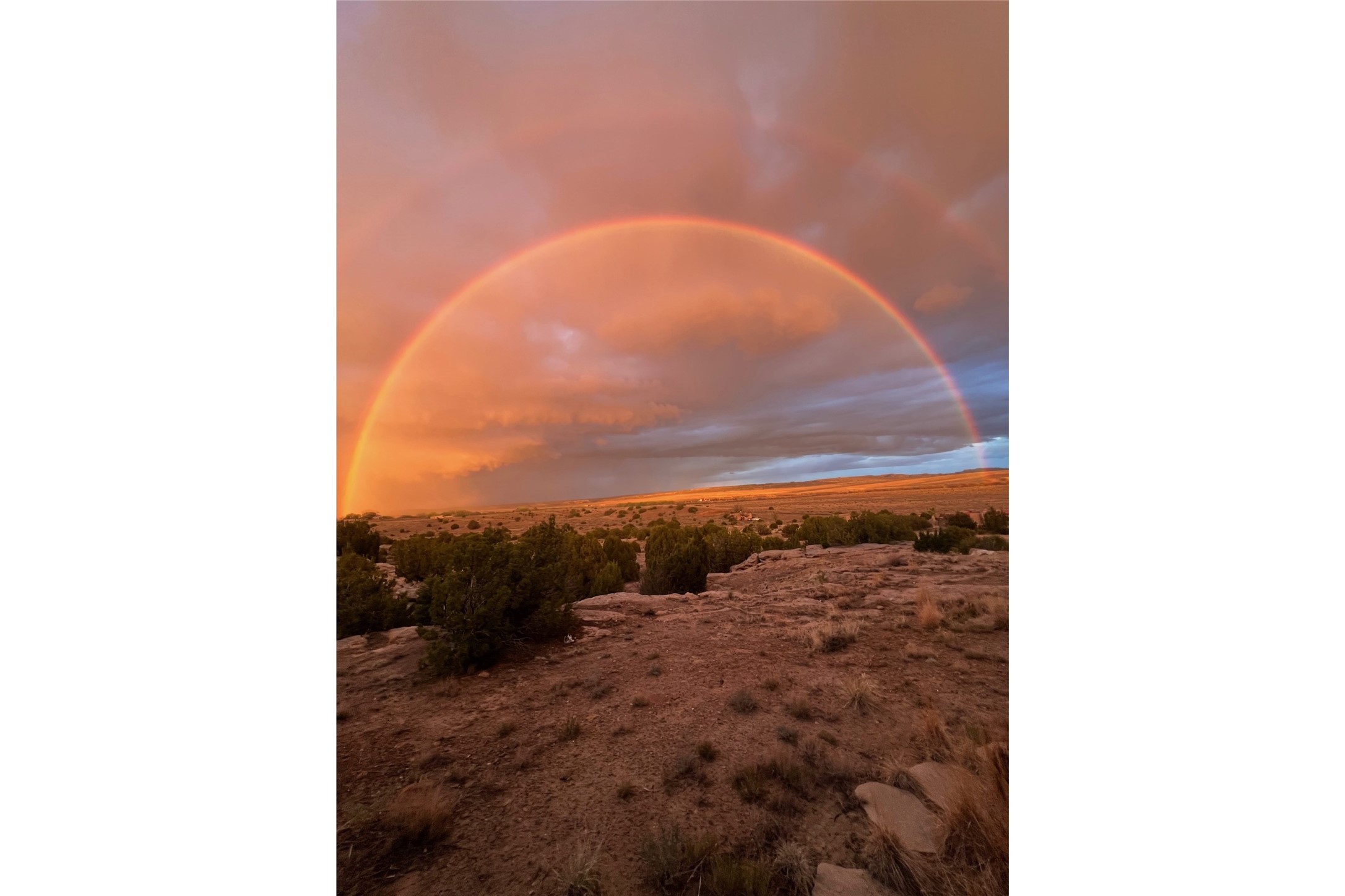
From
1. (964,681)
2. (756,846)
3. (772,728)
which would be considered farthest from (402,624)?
(964,681)

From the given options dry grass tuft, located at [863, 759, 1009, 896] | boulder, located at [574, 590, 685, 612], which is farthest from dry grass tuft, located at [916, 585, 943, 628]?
boulder, located at [574, 590, 685, 612]

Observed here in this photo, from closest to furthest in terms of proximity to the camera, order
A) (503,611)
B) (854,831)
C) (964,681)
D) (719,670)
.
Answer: (854,831) < (964,681) < (719,670) < (503,611)

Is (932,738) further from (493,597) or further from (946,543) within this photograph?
(946,543)

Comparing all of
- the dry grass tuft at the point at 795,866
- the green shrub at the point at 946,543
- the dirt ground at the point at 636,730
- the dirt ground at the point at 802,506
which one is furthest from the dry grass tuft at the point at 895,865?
the dirt ground at the point at 802,506

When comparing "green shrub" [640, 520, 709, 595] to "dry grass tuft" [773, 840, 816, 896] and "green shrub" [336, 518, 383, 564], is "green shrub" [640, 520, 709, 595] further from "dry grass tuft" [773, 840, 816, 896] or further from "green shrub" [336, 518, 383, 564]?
"green shrub" [336, 518, 383, 564]

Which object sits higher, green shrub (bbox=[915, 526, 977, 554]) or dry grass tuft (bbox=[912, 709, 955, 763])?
dry grass tuft (bbox=[912, 709, 955, 763])
